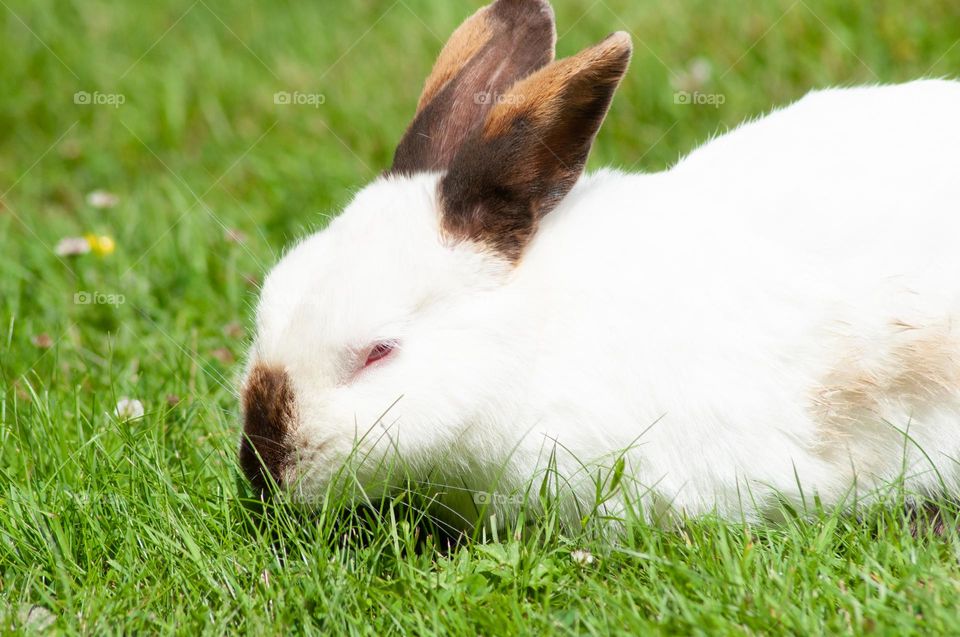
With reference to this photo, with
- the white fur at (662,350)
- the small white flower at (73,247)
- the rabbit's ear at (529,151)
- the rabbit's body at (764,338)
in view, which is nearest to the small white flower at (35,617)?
the white fur at (662,350)

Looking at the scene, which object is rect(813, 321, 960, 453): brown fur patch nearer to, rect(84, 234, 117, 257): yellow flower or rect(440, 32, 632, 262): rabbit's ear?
rect(440, 32, 632, 262): rabbit's ear

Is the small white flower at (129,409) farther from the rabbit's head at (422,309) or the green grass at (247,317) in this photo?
the rabbit's head at (422,309)

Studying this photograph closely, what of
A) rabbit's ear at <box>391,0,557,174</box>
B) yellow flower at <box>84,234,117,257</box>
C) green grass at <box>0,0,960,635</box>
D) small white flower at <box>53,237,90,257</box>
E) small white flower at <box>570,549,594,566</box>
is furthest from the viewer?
yellow flower at <box>84,234,117,257</box>

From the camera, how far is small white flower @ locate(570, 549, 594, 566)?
3.15 m

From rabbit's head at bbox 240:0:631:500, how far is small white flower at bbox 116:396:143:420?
0.60 m

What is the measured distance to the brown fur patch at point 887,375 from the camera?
331cm

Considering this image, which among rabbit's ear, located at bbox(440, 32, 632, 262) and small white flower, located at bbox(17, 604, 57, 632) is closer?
small white flower, located at bbox(17, 604, 57, 632)

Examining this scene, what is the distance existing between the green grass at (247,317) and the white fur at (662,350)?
0.20m

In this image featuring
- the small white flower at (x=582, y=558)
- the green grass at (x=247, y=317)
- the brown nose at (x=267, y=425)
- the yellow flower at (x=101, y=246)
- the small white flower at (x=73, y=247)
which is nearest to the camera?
the green grass at (x=247, y=317)

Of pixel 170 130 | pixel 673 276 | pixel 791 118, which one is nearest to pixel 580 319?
pixel 673 276

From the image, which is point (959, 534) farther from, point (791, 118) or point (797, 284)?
point (791, 118)

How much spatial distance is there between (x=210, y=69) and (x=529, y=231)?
4352 mm

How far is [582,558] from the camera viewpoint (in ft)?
10.4

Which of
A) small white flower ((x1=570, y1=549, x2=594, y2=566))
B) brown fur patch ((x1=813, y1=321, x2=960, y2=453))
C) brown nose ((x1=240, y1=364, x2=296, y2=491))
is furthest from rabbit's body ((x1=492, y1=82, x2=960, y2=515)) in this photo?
brown nose ((x1=240, y1=364, x2=296, y2=491))
